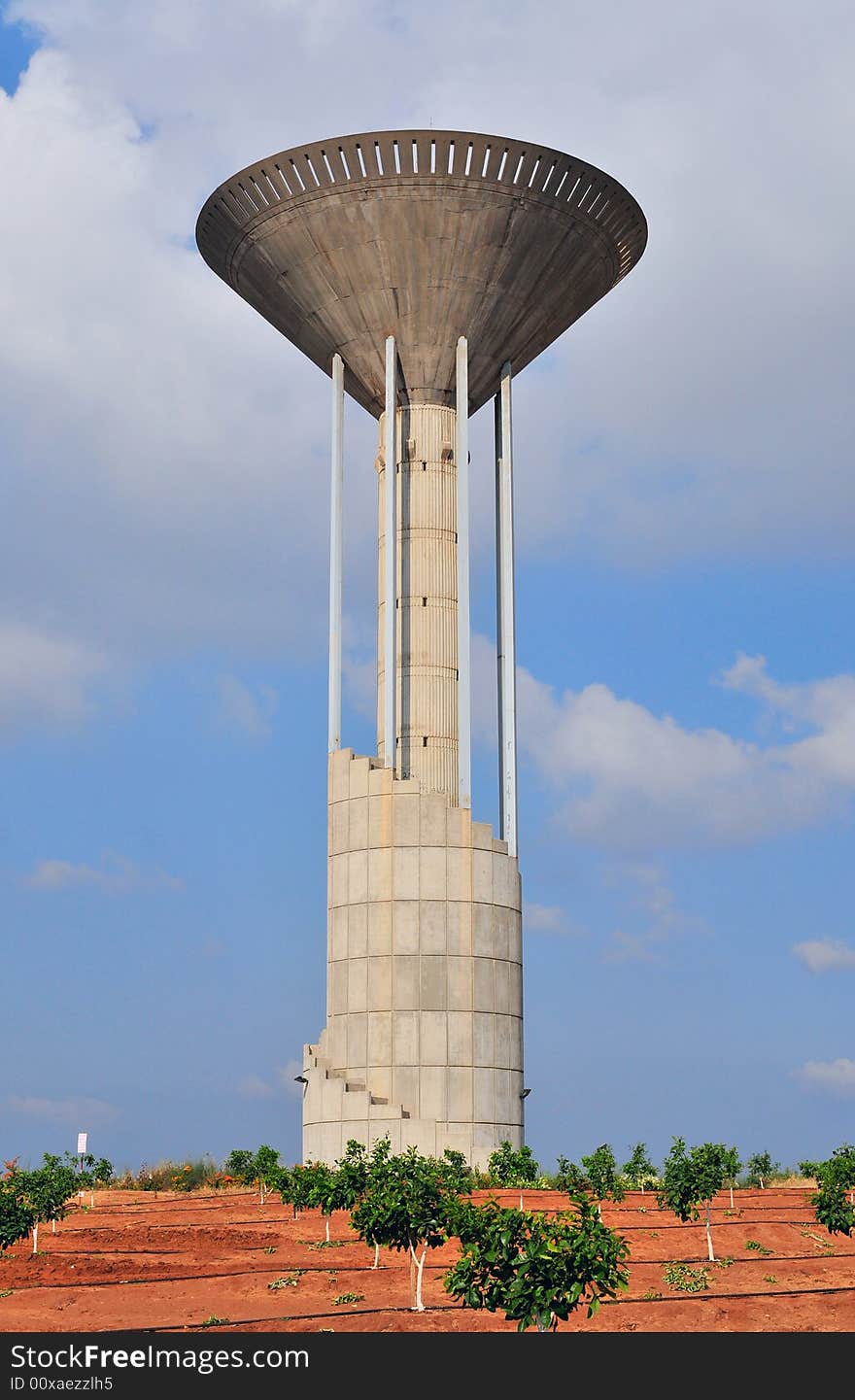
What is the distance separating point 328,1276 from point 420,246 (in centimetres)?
2807

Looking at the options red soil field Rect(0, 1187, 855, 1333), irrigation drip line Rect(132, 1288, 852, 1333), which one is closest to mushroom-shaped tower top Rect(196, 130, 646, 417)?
red soil field Rect(0, 1187, 855, 1333)

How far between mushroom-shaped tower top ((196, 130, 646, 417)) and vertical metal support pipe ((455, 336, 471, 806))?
4.50 feet

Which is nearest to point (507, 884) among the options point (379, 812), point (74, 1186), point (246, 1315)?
point (379, 812)

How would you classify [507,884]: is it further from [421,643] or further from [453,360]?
[453,360]

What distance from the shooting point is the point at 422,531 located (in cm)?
4794

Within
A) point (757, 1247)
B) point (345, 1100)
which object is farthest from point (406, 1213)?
point (345, 1100)

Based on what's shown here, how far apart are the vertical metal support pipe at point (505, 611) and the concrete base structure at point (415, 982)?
1.83 metres

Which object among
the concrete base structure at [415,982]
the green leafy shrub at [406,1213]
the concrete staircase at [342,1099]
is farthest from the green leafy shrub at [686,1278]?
the concrete staircase at [342,1099]

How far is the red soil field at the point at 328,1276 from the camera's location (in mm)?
26734

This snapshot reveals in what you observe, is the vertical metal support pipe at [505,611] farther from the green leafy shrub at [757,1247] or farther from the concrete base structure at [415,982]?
the green leafy shrub at [757,1247]

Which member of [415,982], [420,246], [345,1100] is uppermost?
[420,246]

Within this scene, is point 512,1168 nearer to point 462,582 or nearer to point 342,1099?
point 342,1099
